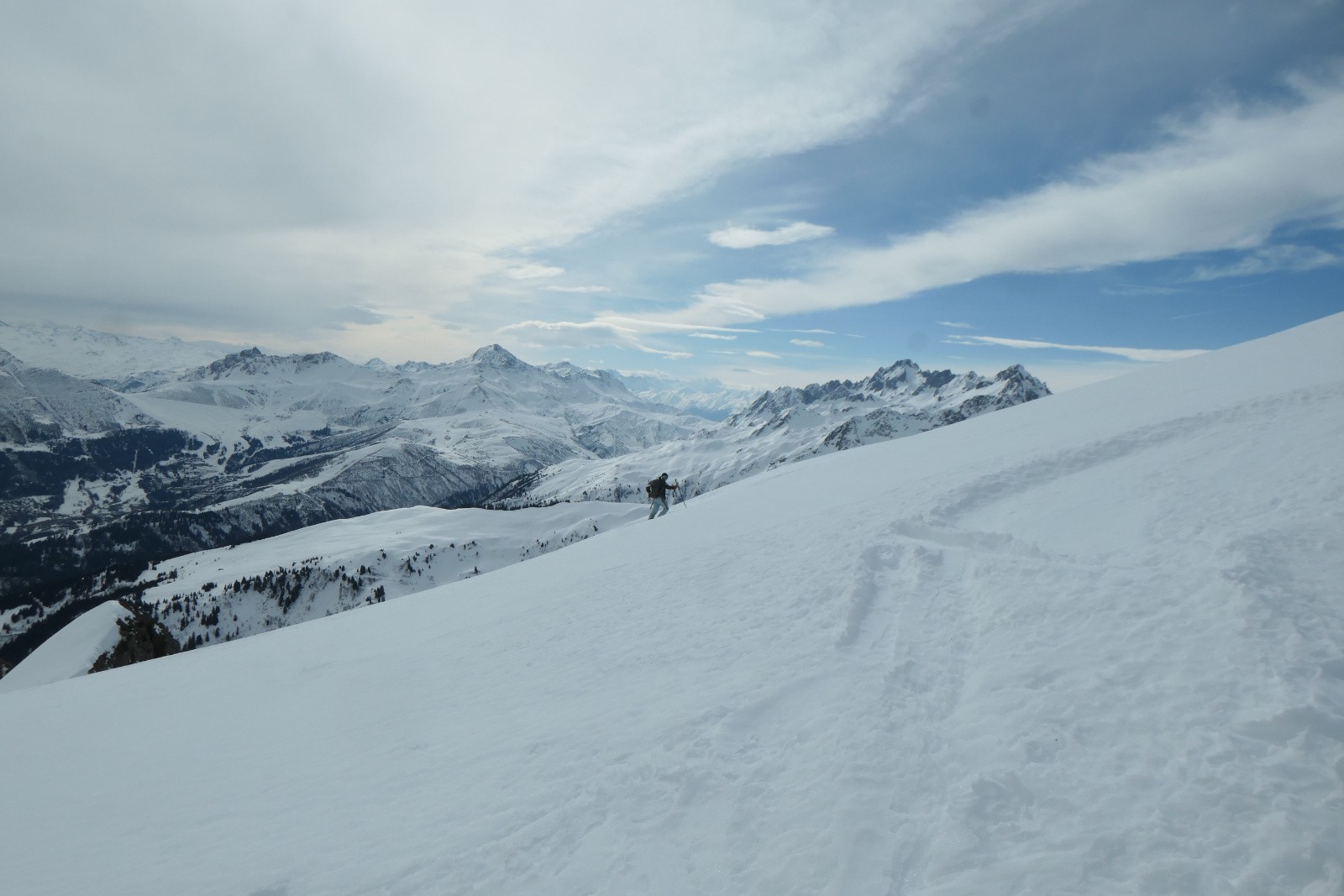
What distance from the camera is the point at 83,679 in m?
16.9

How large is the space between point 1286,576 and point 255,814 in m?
14.6

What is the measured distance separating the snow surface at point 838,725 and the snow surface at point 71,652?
9194 centimetres

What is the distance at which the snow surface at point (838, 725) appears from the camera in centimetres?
504

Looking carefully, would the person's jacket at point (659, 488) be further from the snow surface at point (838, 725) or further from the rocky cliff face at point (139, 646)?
the rocky cliff face at point (139, 646)

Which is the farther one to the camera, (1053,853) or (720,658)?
(720,658)

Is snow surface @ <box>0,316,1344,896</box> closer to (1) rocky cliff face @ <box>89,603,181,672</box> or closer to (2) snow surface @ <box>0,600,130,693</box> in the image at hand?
(1) rocky cliff face @ <box>89,603,181,672</box>

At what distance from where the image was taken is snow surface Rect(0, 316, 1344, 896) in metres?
5.04

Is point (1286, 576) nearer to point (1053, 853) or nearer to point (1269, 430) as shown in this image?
point (1053, 853)

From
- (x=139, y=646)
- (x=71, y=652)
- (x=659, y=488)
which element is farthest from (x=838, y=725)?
(x=71, y=652)

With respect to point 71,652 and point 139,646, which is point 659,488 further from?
point 71,652

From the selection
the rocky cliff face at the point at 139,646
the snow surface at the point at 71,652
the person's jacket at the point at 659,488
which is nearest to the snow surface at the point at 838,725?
the person's jacket at the point at 659,488

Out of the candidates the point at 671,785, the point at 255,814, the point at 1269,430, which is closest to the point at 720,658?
the point at 671,785

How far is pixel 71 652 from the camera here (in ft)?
271

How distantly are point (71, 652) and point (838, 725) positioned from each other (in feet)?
403
